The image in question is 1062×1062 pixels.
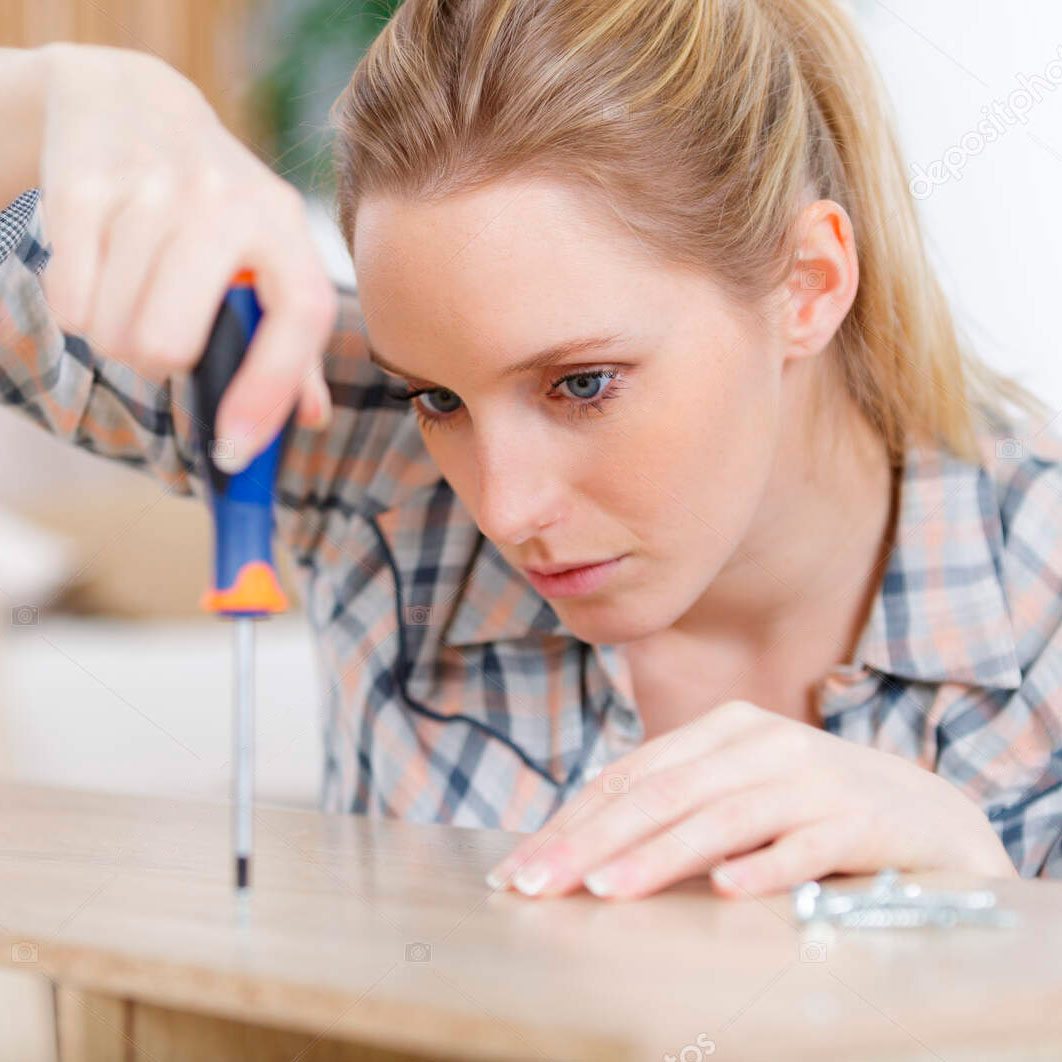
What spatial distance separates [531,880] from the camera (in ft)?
1.75

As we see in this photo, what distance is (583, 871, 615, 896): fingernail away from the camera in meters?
0.53

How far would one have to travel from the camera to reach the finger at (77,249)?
0.48 meters

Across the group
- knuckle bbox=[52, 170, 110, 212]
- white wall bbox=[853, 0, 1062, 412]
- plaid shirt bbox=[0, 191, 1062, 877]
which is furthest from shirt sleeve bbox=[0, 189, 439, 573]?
white wall bbox=[853, 0, 1062, 412]

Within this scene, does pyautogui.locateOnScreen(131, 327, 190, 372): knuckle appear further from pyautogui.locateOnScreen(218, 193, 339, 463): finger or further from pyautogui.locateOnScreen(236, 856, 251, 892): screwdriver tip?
pyautogui.locateOnScreen(236, 856, 251, 892): screwdriver tip

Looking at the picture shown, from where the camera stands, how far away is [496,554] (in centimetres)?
110

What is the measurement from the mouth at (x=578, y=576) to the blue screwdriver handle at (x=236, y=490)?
41cm

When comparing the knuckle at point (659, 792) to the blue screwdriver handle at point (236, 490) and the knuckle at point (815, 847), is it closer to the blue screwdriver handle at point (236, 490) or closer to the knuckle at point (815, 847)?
the knuckle at point (815, 847)

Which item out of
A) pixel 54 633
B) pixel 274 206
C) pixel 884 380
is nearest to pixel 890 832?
pixel 274 206

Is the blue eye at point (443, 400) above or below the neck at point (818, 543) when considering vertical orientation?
above

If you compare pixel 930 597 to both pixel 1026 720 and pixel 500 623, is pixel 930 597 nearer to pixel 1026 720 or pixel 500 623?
pixel 1026 720

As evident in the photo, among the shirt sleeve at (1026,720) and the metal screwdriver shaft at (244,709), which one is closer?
the metal screwdriver shaft at (244,709)

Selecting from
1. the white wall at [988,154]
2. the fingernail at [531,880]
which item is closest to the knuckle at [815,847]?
the fingernail at [531,880]

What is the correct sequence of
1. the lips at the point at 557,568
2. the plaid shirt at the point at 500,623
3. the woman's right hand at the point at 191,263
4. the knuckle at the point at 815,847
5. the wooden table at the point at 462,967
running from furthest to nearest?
the plaid shirt at the point at 500,623
the lips at the point at 557,568
the knuckle at the point at 815,847
the woman's right hand at the point at 191,263
the wooden table at the point at 462,967

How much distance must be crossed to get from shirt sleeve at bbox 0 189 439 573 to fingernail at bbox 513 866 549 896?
1.84 ft
